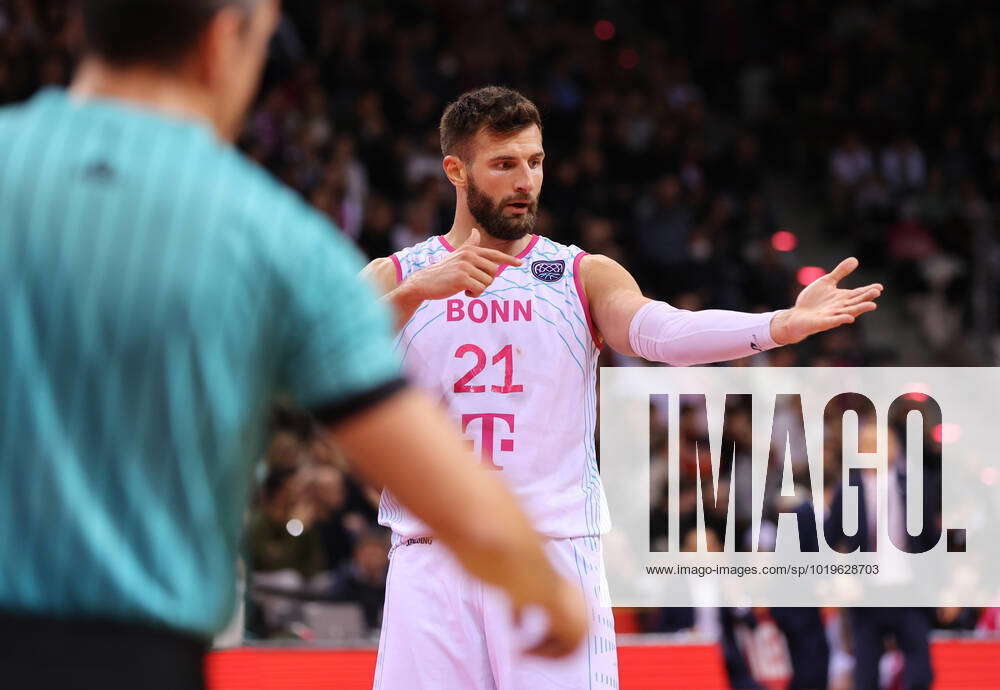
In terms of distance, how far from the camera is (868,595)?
6.39 m

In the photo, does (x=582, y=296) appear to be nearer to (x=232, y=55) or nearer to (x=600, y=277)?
(x=600, y=277)

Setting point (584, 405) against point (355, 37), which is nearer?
point (584, 405)

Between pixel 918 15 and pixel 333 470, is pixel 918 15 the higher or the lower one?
the higher one

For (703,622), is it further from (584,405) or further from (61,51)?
(61,51)

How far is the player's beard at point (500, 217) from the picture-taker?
5062 mm

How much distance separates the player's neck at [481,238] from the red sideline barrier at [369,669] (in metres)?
3.69

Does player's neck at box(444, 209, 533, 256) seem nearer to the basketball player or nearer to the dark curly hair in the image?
the basketball player

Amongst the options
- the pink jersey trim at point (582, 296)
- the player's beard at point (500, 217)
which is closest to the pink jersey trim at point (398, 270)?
the player's beard at point (500, 217)

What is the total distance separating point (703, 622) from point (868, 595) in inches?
154

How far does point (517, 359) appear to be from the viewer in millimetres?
4723

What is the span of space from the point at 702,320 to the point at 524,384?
65cm

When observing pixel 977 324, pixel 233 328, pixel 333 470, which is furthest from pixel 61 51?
pixel 233 328

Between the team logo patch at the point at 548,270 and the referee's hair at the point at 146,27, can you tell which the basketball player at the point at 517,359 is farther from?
the referee's hair at the point at 146,27

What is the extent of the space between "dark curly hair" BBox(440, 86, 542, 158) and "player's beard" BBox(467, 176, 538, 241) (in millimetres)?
213
